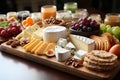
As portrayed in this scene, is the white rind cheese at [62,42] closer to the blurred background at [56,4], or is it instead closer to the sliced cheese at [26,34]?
the sliced cheese at [26,34]

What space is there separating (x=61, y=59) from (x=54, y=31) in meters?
0.31

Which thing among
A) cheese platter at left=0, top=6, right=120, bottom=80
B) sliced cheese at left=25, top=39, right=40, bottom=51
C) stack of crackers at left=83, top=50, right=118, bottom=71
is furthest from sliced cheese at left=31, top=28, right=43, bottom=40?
stack of crackers at left=83, top=50, right=118, bottom=71

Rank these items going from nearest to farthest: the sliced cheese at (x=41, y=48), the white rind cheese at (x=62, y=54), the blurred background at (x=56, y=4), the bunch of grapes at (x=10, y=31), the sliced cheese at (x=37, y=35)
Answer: the white rind cheese at (x=62, y=54)
the sliced cheese at (x=41, y=48)
the sliced cheese at (x=37, y=35)
the bunch of grapes at (x=10, y=31)
the blurred background at (x=56, y=4)

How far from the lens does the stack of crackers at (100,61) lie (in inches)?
49.4

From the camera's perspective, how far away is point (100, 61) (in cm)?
126

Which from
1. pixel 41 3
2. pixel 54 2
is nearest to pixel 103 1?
pixel 54 2

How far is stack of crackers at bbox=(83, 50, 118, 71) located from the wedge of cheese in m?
0.13

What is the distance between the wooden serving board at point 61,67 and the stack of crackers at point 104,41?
0.22m

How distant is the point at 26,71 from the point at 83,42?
16.5 inches

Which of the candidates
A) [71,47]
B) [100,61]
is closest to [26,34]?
[71,47]

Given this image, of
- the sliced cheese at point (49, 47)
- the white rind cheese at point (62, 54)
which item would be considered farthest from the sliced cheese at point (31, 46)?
the white rind cheese at point (62, 54)

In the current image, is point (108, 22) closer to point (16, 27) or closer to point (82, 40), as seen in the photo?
point (82, 40)

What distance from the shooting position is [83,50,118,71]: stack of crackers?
49.4 inches

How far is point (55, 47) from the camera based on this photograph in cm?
155
